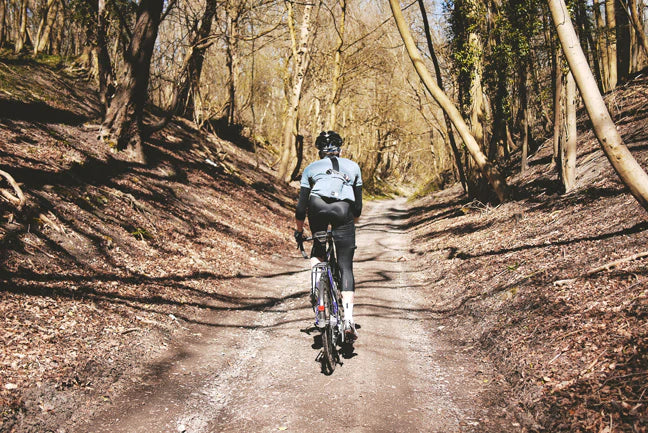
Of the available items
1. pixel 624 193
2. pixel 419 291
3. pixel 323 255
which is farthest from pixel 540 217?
pixel 323 255

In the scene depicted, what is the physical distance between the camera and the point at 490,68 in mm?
15617

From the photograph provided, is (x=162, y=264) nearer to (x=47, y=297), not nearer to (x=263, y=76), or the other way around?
(x=47, y=297)

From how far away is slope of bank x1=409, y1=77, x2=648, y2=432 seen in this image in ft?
12.2

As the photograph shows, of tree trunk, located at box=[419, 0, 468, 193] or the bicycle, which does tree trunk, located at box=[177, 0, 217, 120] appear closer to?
tree trunk, located at box=[419, 0, 468, 193]

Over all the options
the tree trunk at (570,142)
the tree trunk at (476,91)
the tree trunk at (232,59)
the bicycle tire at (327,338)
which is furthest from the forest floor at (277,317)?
the tree trunk at (232,59)

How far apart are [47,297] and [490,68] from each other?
14825 mm

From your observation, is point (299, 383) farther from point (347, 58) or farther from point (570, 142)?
point (347, 58)

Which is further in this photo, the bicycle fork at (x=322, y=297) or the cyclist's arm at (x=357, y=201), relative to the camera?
the cyclist's arm at (x=357, y=201)

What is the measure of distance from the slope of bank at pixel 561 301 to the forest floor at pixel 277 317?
2 centimetres

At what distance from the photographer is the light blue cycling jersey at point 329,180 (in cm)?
498

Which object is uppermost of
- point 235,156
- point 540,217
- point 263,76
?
point 263,76

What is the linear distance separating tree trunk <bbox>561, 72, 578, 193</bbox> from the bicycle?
7667 mm

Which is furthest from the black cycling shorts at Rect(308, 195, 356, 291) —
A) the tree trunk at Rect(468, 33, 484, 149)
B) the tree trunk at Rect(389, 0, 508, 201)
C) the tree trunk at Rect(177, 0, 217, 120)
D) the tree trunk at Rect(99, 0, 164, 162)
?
the tree trunk at Rect(468, 33, 484, 149)

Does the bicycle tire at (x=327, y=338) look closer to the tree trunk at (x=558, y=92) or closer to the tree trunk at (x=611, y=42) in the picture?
the tree trunk at (x=558, y=92)
